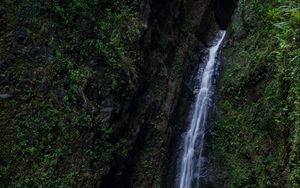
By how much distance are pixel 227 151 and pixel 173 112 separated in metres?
2.48

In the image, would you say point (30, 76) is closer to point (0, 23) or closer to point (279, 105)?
point (0, 23)

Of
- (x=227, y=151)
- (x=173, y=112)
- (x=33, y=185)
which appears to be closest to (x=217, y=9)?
(x=173, y=112)

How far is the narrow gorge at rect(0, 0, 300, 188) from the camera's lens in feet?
26.9

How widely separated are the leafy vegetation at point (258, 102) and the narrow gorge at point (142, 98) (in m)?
0.04

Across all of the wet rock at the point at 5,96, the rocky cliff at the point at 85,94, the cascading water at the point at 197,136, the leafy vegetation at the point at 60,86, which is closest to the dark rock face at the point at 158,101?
the rocky cliff at the point at 85,94

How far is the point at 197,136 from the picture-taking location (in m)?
12.3

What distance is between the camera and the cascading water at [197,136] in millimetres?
11555

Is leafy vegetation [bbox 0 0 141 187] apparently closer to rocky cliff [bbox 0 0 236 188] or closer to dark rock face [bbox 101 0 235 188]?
rocky cliff [bbox 0 0 236 188]

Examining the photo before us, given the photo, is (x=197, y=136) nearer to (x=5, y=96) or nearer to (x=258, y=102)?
(x=258, y=102)

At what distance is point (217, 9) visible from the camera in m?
18.0

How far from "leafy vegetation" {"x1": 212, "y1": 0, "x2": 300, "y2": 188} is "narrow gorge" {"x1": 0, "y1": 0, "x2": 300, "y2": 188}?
4 centimetres

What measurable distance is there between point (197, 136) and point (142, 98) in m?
2.38

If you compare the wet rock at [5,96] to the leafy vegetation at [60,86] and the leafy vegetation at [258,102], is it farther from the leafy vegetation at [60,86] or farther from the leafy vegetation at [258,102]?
the leafy vegetation at [258,102]

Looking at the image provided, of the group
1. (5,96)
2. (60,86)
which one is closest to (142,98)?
(60,86)
